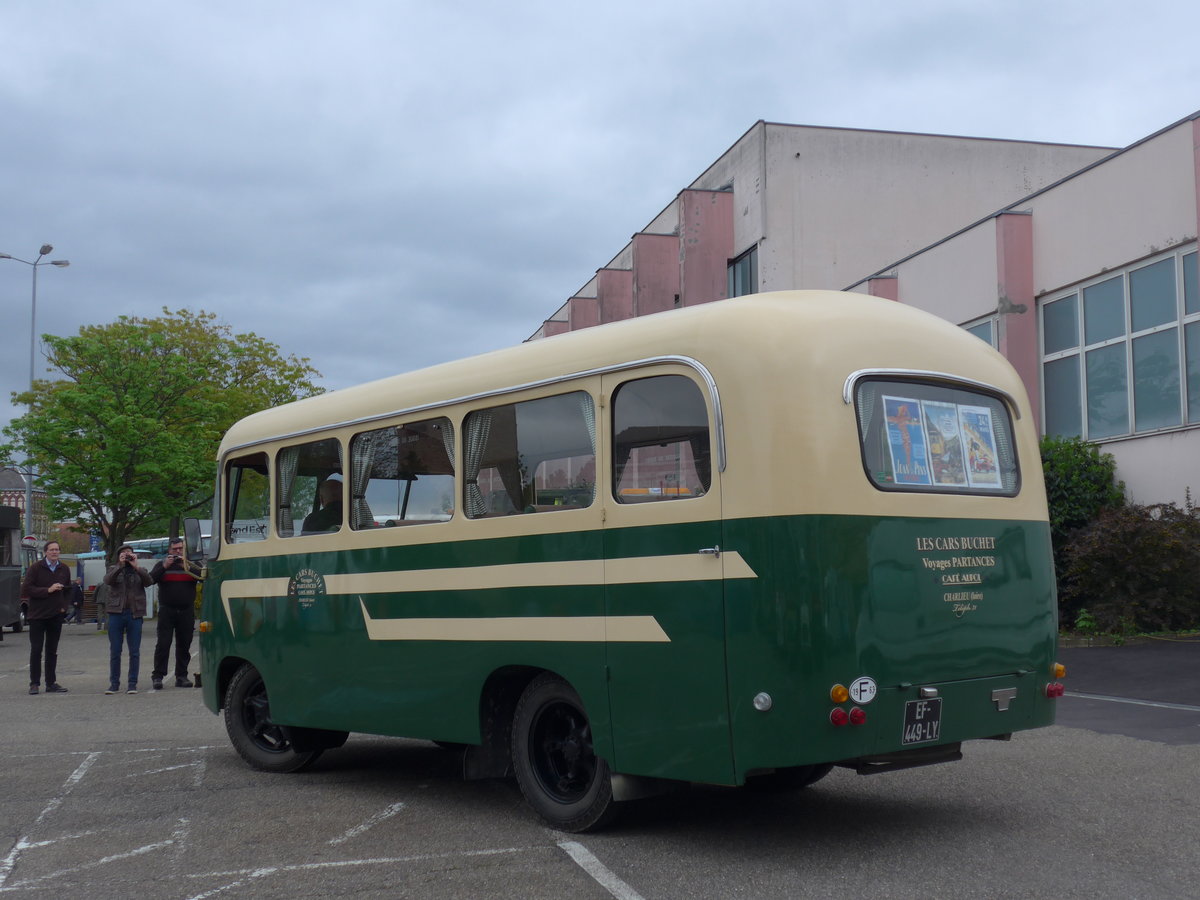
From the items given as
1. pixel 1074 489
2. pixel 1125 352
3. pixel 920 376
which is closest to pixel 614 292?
pixel 1125 352

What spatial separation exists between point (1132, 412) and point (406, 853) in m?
14.8

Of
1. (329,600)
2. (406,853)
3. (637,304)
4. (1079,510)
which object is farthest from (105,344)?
(406,853)

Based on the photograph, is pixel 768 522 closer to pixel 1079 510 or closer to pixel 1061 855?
pixel 1061 855

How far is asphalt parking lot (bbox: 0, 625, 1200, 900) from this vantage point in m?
5.97

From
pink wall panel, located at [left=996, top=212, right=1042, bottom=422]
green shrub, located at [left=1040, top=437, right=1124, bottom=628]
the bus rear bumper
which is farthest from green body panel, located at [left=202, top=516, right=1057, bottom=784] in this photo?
pink wall panel, located at [left=996, top=212, right=1042, bottom=422]

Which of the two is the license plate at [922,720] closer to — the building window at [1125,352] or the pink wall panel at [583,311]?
the building window at [1125,352]

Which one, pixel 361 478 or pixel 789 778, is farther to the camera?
pixel 361 478

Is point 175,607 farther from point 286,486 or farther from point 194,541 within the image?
point 286,486

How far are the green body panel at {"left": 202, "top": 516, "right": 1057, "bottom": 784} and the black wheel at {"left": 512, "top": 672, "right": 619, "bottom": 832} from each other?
21cm

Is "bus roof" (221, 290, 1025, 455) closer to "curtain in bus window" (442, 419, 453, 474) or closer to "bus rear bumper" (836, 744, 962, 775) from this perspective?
"curtain in bus window" (442, 419, 453, 474)

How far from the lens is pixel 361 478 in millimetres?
8656

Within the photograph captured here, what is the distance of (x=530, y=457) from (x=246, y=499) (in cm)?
362

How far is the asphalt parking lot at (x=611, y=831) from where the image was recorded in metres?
5.97

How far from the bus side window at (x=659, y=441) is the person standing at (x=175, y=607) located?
10709mm
